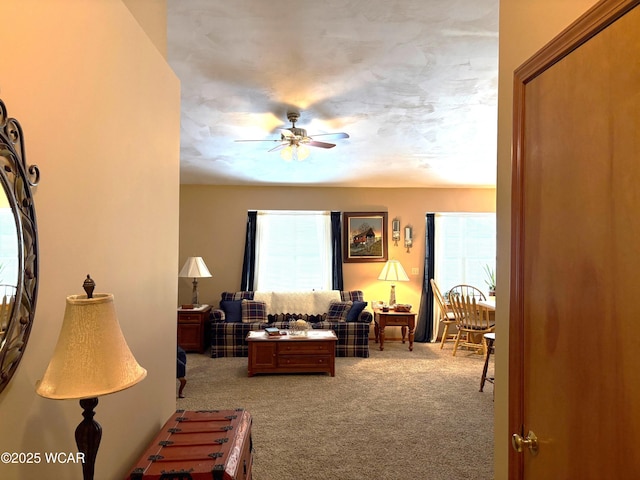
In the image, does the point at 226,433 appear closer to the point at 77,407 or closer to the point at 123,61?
the point at 77,407

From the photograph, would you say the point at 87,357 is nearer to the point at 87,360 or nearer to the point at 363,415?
the point at 87,360

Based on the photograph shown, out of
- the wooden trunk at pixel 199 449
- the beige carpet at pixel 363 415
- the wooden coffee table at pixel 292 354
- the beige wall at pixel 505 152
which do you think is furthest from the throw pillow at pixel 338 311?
the beige wall at pixel 505 152

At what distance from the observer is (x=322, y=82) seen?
355cm

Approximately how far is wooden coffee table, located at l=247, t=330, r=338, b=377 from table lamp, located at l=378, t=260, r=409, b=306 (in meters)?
1.91

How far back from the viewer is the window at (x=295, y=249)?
6.95 m

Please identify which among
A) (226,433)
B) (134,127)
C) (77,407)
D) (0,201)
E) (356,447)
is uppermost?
(134,127)

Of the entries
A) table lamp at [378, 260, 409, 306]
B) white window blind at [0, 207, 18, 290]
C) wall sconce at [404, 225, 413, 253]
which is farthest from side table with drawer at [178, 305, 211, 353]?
white window blind at [0, 207, 18, 290]

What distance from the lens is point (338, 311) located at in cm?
607

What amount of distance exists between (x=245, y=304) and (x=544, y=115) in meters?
5.39

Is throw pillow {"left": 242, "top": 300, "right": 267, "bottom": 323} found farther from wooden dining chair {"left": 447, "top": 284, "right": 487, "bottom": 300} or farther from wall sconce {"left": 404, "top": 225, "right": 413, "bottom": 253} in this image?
wooden dining chair {"left": 447, "top": 284, "right": 487, "bottom": 300}

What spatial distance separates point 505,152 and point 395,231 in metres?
5.50

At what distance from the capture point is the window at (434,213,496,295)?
23.0ft

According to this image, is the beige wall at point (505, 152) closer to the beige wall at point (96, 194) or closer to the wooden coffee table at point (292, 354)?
the beige wall at point (96, 194)

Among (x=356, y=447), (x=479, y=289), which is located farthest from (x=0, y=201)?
(x=479, y=289)
